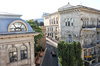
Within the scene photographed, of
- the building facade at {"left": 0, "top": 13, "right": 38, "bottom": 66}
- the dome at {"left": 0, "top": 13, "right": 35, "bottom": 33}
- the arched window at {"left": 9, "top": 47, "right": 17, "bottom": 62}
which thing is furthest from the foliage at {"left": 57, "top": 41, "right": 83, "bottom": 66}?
the arched window at {"left": 9, "top": 47, "right": 17, "bottom": 62}

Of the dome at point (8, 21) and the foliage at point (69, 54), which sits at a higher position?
Result: the dome at point (8, 21)

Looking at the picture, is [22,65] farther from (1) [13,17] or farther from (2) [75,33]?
(2) [75,33]

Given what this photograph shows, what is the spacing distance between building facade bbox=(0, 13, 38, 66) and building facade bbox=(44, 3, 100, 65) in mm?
13443

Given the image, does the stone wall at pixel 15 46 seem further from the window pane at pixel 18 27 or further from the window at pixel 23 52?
the window pane at pixel 18 27

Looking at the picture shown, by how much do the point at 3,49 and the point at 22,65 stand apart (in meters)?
3.35

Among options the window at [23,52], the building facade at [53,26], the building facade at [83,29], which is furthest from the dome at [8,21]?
the building facade at [53,26]

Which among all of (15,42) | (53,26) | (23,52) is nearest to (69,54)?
(23,52)

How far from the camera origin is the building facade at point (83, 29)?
22967mm

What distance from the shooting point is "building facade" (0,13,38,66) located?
11430 mm

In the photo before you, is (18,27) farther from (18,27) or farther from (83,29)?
(83,29)

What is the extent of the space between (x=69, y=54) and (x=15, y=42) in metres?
10.8

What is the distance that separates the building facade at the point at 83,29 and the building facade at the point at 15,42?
13.4m

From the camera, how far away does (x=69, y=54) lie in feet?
61.2

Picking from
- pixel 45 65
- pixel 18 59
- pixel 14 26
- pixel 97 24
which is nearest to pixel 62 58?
pixel 45 65
